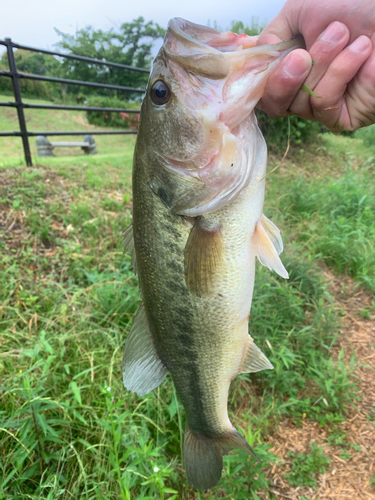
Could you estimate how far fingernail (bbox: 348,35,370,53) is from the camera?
103 centimetres

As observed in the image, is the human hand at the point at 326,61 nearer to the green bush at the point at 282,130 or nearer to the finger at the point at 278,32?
the finger at the point at 278,32

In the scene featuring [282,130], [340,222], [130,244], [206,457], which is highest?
[130,244]

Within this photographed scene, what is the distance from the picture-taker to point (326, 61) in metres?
1.08

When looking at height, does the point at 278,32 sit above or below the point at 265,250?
above

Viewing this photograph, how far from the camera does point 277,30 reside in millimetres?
1223

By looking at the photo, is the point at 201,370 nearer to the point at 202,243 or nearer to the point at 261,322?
the point at 202,243

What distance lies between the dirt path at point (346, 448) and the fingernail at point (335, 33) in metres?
2.39

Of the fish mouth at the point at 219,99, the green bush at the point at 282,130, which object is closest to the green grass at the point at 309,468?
the fish mouth at the point at 219,99

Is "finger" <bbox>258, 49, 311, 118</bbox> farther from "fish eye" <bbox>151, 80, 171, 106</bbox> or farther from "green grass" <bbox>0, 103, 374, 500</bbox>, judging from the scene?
"green grass" <bbox>0, 103, 374, 500</bbox>

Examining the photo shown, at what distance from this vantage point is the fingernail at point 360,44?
1.03 meters

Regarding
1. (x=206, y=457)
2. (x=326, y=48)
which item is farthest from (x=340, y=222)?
(x=206, y=457)

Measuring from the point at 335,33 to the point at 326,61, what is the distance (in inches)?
3.1

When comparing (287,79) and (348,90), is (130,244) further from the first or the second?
(348,90)

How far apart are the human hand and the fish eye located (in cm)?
35
